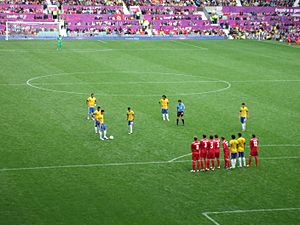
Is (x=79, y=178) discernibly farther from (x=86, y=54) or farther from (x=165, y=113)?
(x=86, y=54)

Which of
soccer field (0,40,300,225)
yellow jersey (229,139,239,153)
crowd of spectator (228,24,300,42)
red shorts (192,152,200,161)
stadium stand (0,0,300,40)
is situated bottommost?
soccer field (0,40,300,225)

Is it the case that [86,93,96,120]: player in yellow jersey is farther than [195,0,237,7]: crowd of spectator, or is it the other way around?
[195,0,237,7]: crowd of spectator

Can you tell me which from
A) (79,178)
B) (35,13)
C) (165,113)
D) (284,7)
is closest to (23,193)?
(79,178)

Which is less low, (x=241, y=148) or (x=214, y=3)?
(x=214, y=3)

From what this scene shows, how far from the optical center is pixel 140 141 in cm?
3353

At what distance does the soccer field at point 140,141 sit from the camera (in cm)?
2403

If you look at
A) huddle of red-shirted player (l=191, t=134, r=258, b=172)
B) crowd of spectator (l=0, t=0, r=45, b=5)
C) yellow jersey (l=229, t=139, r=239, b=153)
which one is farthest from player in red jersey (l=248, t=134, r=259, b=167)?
crowd of spectator (l=0, t=0, r=45, b=5)

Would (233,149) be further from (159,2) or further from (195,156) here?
(159,2)

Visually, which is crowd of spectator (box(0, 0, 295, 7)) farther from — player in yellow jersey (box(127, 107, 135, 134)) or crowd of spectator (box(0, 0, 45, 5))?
player in yellow jersey (box(127, 107, 135, 134))

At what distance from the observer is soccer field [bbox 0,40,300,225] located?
2403cm

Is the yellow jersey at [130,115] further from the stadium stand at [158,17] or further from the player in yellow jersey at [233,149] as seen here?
the stadium stand at [158,17]

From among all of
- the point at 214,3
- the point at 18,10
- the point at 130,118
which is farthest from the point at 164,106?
the point at 214,3

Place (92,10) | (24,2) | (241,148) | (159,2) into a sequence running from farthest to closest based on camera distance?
(159,2)
(92,10)
(24,2)
(241,148)

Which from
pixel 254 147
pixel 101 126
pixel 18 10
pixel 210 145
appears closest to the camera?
pixel 210 145
